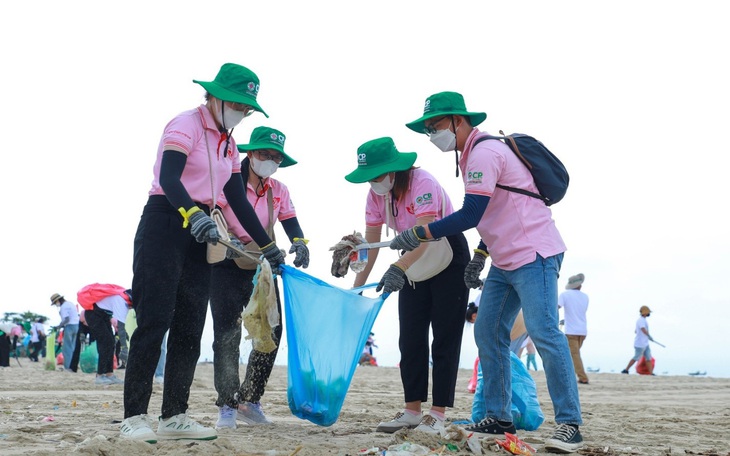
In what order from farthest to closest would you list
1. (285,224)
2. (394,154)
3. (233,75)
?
1. (285,224)
2. (394,154)
3. (233,75)

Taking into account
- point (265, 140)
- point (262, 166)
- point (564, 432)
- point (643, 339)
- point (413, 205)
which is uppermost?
point (265, 140)

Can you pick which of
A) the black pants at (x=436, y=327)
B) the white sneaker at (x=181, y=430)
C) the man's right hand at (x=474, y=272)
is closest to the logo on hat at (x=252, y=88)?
the black pants at (x=436, y=327)

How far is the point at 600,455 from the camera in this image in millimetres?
3430

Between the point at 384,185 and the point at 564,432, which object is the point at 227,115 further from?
the point at 564,432

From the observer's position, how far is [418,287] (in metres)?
4.46

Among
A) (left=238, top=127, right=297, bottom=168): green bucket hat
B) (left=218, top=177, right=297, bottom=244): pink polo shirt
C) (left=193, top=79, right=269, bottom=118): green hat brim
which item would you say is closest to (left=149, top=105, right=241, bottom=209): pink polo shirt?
(left=193, top=79, right=269, bottom=118): green hat brim

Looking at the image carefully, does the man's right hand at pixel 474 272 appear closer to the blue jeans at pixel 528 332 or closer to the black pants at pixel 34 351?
the blue jeans at pixel 528 332

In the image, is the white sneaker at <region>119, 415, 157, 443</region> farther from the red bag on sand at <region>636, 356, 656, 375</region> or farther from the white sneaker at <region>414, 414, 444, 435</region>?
the red bag on sand at <region>636, 356, 656, 375</region>

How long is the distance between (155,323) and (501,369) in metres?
1.94

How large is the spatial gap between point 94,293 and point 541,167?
9.03 m

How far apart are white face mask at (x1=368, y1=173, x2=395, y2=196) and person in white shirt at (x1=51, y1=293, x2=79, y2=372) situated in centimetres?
1095

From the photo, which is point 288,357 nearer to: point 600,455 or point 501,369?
point 501,369

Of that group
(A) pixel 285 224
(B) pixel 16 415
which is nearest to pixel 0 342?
(B) pixel 16 415

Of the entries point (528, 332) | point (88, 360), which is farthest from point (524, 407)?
point (88, 360)
